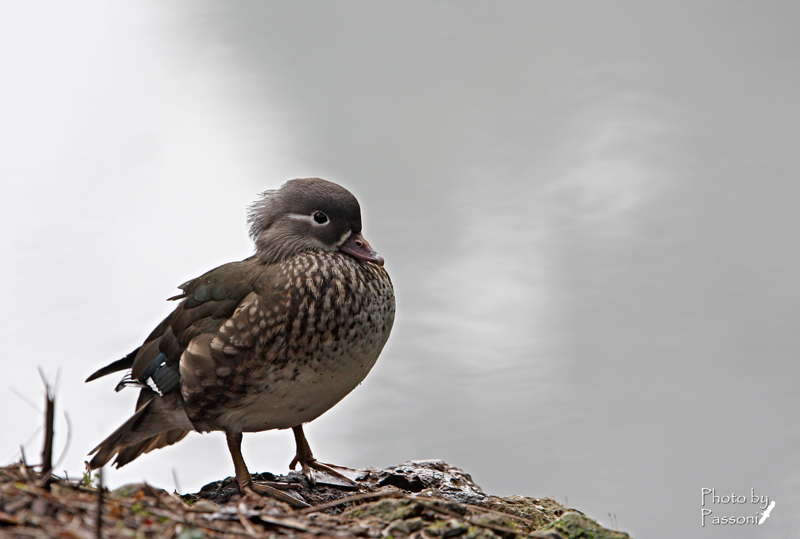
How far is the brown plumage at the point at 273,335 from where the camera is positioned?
101 inches

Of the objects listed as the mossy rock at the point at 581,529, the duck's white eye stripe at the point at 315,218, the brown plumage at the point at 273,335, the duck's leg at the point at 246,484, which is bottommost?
the mossy rock at the point at 581,529

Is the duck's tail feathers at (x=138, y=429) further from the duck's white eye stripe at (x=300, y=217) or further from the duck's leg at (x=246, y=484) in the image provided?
the duck's white eye stripe at (x=300, y=217)

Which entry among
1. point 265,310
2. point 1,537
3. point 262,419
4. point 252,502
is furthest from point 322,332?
point 1,537

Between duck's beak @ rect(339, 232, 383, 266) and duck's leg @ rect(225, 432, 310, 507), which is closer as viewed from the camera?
duck's leg @ rect(225, 432, 310, 507)

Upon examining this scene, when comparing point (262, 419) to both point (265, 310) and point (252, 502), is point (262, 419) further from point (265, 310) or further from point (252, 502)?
point (252, 502)

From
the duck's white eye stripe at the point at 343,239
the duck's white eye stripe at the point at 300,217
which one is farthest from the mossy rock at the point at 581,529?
the duck's white eye stripe at the point at 300,217

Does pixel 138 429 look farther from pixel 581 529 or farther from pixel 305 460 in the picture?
pixel 581 529

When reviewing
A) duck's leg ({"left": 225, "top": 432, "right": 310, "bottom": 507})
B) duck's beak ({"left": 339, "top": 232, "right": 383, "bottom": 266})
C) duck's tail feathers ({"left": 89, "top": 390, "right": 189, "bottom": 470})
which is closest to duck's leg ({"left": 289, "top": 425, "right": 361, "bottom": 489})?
duck's leg ({"left": 225, "top": 432, "right": 310, "bottom": 507})

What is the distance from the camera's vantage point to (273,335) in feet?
8.34

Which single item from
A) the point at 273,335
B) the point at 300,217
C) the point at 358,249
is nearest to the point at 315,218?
the point at 300,217

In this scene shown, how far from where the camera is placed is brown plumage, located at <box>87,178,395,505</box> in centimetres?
255

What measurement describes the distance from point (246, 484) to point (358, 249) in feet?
2.98

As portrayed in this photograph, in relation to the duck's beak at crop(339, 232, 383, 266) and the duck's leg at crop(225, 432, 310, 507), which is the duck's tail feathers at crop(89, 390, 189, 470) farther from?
the duck's beak at crop(339, 232, 383, 266)

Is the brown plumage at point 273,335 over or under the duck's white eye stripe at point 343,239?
under
